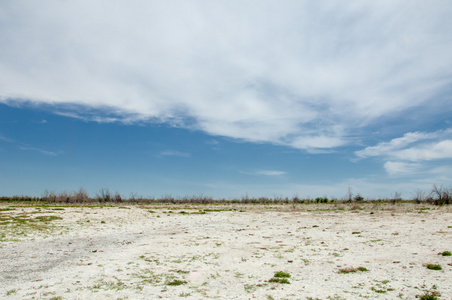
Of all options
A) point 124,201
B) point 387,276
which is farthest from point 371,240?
point 124,201

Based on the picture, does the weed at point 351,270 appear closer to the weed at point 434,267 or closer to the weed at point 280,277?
the weed at point 280,277

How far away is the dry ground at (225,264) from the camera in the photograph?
8664 mm

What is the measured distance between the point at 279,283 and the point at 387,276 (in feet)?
12.4

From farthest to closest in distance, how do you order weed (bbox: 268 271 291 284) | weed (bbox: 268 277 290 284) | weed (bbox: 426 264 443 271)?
weed (bbox: 426 264 443 271) < weed (bbox: 268 271 291 284) < weed (bbox: 268 277 290 284)

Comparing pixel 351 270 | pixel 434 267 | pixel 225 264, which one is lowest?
pixel 225 264

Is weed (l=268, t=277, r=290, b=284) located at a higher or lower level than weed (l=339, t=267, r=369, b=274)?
lower

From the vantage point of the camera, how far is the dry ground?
8.66m

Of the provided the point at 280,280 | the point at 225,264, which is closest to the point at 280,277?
the point at 280,280

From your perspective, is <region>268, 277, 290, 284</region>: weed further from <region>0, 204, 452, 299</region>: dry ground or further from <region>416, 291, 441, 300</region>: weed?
<region>416, 291, 441, 300</region>: weed

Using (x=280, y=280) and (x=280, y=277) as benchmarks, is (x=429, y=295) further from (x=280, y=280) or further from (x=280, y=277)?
(x=280, y=277)

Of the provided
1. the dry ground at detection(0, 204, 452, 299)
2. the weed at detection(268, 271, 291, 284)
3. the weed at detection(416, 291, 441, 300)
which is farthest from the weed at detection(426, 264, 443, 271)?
the weed at detection(268, 271, 291, 284)

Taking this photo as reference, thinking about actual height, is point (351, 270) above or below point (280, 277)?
above

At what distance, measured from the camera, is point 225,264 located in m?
11.9

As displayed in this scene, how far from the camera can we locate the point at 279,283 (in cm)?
937
